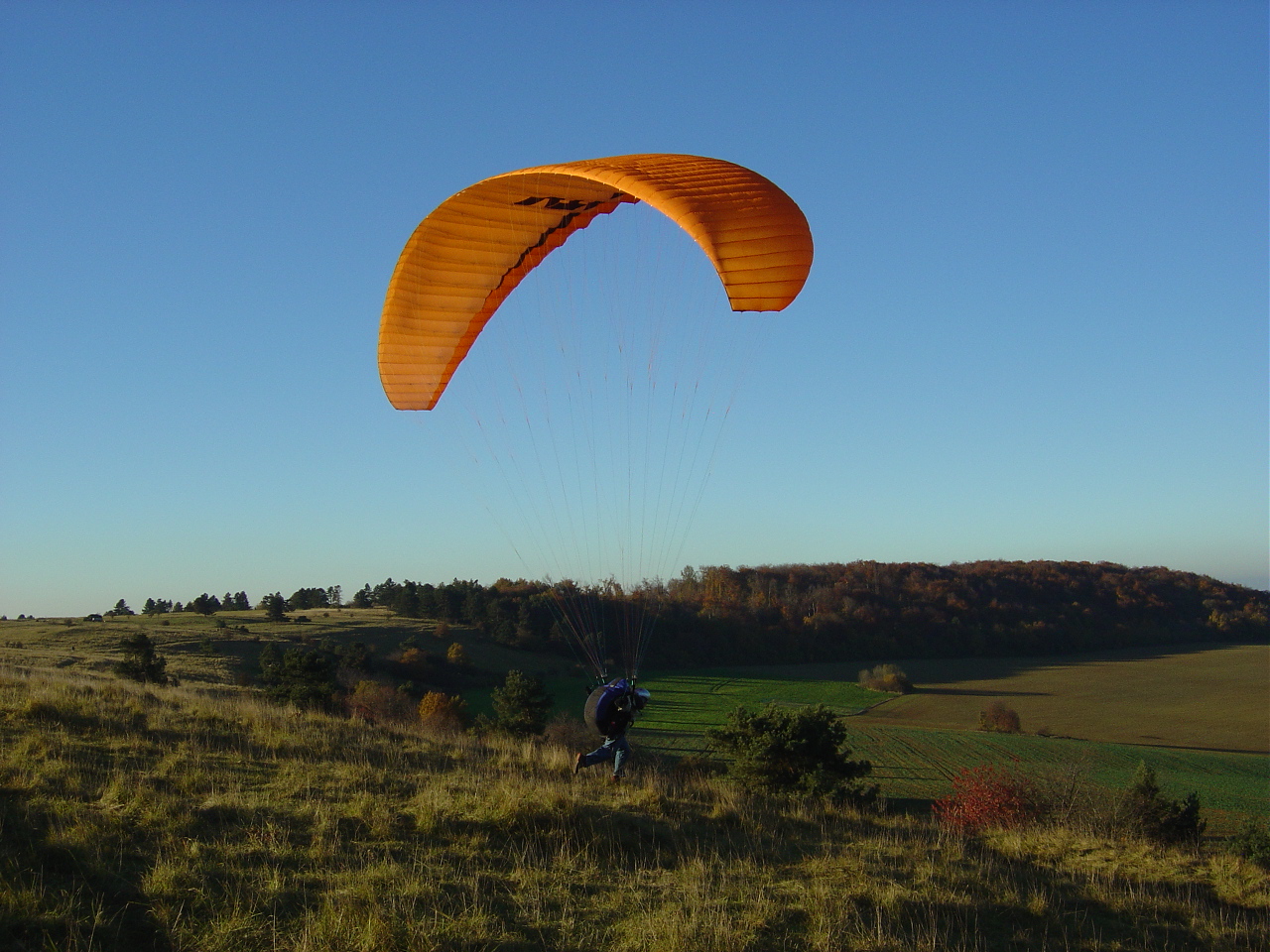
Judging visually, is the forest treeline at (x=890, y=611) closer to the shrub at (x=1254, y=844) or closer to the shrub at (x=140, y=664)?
the shrub at (x=140, y=664)

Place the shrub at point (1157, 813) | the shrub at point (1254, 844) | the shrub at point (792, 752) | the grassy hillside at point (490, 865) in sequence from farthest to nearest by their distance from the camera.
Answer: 1. the shrub at point (1157, 813)
2. the shrub at point (792, 752)
3. the shrub at point (1254, 844)
4. the grassy hillside at point (490, 865)

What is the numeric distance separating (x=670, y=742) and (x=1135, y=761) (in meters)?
19.9

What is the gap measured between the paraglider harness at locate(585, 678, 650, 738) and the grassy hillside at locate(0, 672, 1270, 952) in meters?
0.65

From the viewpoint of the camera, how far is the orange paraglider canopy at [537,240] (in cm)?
798

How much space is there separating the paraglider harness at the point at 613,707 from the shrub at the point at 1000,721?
41339 mm

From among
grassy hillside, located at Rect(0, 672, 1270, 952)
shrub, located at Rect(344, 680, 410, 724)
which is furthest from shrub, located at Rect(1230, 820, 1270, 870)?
shrub, located at Rect(344, 680, 410, 724)

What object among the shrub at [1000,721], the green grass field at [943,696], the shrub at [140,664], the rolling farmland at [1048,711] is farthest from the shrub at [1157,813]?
the shrub at [140,664]

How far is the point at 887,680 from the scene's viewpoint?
184ft

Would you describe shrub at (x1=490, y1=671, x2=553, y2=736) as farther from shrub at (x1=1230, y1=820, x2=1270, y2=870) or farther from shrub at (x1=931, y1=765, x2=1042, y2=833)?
shrub at (x1=1230, y1=820, x2=1270, y2=870)

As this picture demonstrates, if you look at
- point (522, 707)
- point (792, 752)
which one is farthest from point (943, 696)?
point (792, 752)

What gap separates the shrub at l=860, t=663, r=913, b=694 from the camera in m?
55.3

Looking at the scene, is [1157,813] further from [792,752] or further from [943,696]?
[943,696]

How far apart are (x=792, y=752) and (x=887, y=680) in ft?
132

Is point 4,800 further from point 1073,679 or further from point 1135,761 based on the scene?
point 1073,679
